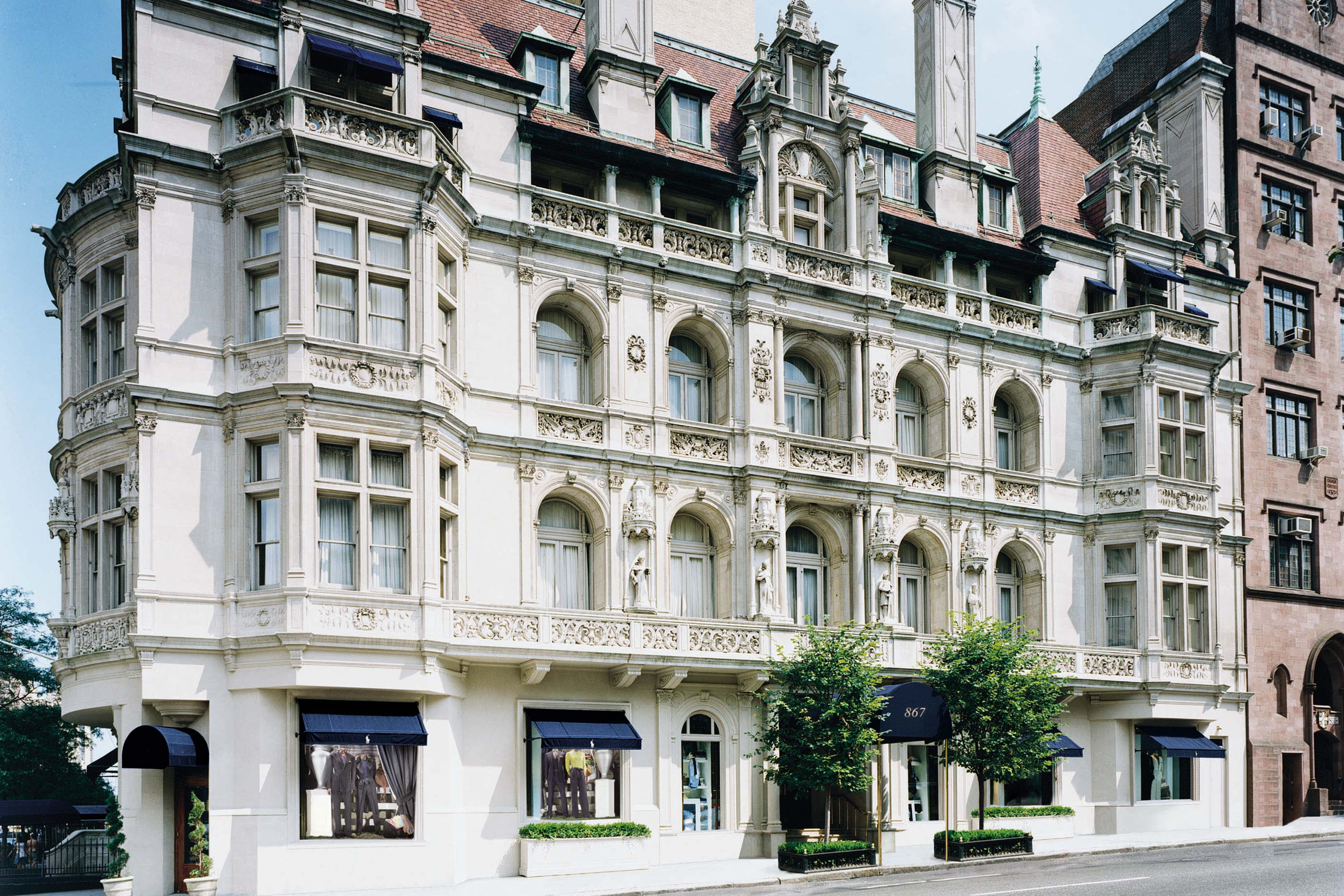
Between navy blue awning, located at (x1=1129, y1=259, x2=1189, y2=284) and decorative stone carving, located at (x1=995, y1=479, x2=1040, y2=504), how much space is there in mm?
8355

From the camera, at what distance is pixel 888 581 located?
114ft

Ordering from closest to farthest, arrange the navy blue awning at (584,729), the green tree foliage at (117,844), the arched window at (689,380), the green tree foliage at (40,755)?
the green tree foliage at (117,844) < the navy blue awning at (584,729) < the arched window at (689,380) < the green tree foliage at (40,755)

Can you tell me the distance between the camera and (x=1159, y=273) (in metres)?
41.0

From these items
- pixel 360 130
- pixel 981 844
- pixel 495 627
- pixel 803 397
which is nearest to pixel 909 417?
pixel 803 397

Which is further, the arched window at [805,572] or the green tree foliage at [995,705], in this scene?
the arched window at [805,572]

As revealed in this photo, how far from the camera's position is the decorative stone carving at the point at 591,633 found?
94.9ft

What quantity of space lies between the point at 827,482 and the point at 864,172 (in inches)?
367

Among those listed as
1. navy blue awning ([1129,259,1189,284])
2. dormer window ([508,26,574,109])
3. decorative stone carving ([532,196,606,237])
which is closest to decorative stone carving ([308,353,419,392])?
decorative stone carving ([532,196,606,237])

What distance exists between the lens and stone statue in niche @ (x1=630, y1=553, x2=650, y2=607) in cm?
3116

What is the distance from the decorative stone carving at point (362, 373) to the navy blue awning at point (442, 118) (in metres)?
6.52

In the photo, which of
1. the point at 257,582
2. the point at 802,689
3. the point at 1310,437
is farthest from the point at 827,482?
the point at 1310,437

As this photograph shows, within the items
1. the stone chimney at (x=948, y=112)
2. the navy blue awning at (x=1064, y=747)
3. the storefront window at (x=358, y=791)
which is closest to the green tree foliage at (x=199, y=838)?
the storefront window at (x=358, y=791)

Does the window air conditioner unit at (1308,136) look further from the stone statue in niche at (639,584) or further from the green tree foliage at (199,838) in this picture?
the green tree foliage at (199,838)

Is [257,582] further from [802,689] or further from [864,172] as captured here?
[864,172]
